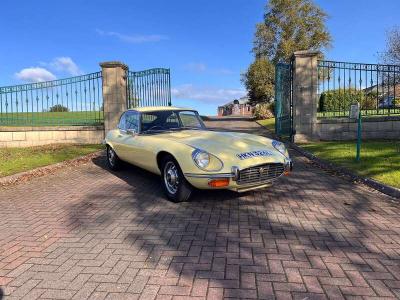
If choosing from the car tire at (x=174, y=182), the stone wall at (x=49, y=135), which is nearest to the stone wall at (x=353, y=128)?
the car tire at (x=174, y=182)

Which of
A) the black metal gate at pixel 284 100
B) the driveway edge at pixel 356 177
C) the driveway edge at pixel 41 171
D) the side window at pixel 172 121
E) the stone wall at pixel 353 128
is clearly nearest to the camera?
the driveway edge at pixel 356 177

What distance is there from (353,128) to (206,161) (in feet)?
27.5

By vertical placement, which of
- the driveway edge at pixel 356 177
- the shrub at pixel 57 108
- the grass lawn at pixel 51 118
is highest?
the shrub at pixel 57 108

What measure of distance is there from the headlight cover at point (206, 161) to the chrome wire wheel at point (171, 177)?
1.71ft

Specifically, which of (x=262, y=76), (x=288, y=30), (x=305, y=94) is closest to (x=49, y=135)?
(x=305, y=94)

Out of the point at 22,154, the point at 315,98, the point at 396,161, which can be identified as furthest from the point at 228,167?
the point at 22,154

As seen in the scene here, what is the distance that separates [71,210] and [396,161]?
632cm

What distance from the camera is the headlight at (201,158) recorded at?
205 inches

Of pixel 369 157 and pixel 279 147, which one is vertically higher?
pixel 279 147

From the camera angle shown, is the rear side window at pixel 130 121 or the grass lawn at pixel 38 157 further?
the grass lawn at pixel 38 157

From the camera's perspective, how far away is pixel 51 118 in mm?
13852

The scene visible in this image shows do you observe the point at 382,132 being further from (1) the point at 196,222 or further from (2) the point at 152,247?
(2) the point at 152,247

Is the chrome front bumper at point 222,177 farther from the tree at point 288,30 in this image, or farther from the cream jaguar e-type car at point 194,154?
the tree at point 288,30

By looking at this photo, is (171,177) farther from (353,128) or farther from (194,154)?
(353,128)
